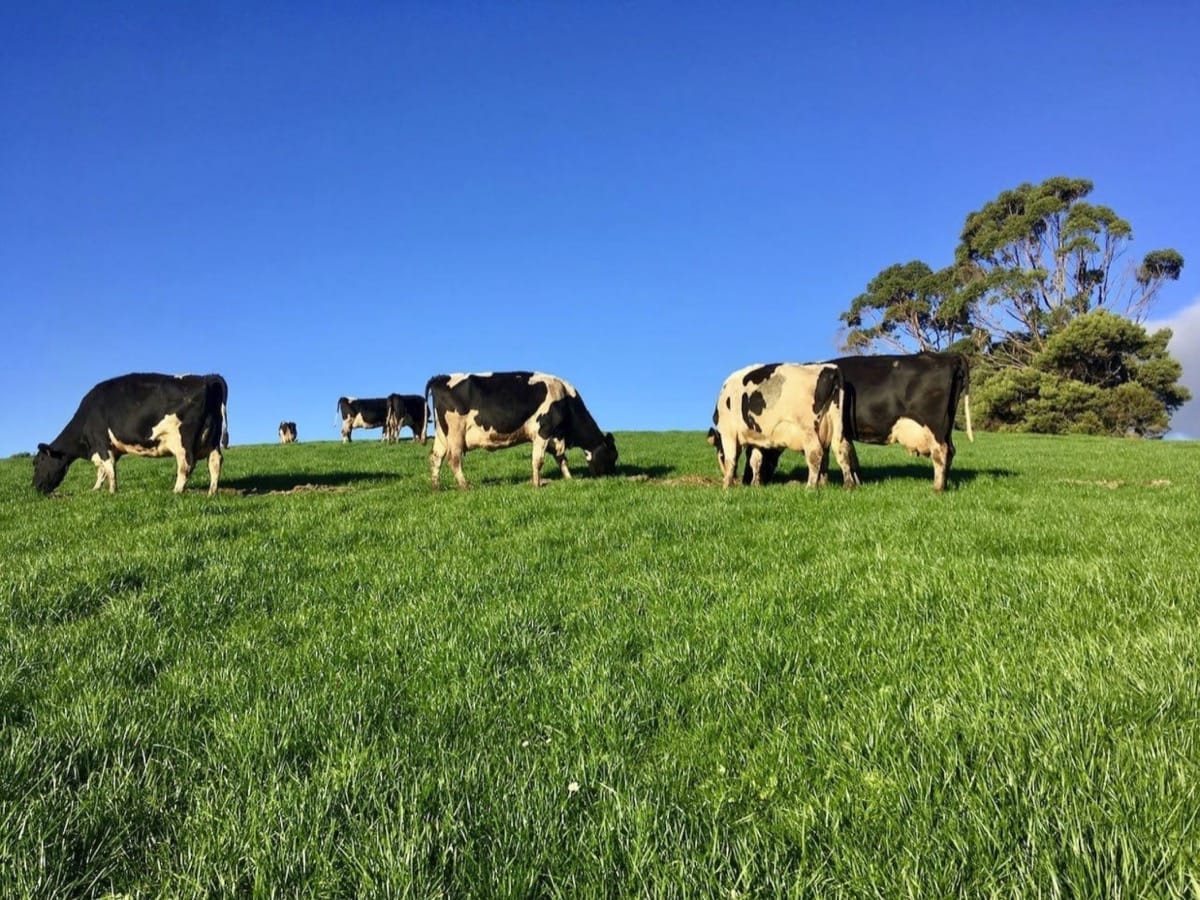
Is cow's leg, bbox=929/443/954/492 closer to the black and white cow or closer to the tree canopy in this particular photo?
the black and white cow

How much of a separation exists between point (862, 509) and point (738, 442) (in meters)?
4.81

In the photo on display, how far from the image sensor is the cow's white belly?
539 inches

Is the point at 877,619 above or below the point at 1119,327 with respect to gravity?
below

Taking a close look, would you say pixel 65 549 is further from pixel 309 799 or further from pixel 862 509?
pixel 862 509

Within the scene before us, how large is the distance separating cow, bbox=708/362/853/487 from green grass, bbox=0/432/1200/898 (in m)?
5.38

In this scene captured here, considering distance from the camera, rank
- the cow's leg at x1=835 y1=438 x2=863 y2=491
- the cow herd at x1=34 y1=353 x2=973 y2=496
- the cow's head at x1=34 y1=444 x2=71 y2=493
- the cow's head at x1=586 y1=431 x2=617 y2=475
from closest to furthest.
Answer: the cow's leg at x1=835 y1=438 x2=863 y2=491, the cow herd at x1=34 y1=353 x2=973 y2=496, the cow's head at x1=34 y1=444 x2=71 y2=493, the cow's head at x1=586 y1=431 x2=617 y2=475

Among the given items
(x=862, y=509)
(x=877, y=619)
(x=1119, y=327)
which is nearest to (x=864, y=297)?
(x=1119, y=327)

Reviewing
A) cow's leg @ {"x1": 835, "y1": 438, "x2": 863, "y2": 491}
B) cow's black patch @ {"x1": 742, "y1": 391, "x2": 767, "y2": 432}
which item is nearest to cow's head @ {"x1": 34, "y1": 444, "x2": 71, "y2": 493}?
cow's black patch @ {"x1": 742, "y1": 391, "x2": 767, "y2": 432}

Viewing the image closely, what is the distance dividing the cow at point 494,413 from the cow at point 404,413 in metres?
23.1

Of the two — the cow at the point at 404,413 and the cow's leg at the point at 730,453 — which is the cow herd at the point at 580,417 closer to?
the cow's leg at the point at 730,453

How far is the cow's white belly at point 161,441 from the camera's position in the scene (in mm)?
13695

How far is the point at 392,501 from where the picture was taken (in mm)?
11102

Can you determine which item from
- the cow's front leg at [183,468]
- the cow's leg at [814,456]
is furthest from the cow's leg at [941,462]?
the cow's front leg at [183,468]

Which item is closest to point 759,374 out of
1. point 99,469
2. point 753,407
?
point 753,407
